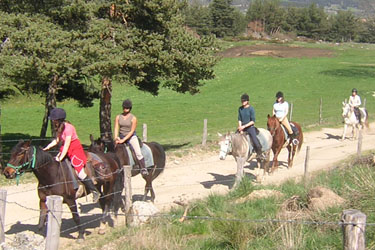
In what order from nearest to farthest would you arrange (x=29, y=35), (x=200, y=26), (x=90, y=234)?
(x=90, y=234) → (x=29, y=35) → (x=200, y=26)

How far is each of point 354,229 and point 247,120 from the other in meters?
8.68

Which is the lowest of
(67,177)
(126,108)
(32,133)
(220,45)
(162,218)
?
(32,133)

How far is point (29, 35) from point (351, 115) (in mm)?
14562

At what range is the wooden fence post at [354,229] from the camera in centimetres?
568

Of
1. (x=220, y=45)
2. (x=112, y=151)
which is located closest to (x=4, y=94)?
(x=220, y=45)

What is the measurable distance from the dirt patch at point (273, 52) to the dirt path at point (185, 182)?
58250 mm

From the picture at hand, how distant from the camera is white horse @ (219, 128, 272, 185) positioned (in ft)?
42.1

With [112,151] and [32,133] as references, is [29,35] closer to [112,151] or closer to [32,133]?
[112,151]

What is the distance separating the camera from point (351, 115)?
23.4m

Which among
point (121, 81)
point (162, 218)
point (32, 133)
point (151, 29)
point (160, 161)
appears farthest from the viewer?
point (32, 133)

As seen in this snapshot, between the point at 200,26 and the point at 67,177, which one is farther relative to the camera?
the point at 200,26

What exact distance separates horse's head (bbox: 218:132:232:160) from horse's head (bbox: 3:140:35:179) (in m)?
5.20

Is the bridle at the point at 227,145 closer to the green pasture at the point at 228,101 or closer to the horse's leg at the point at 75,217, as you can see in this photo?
the horse's leg at the point at 75,217

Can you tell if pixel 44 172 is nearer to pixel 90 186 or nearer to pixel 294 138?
pixel 90 186
